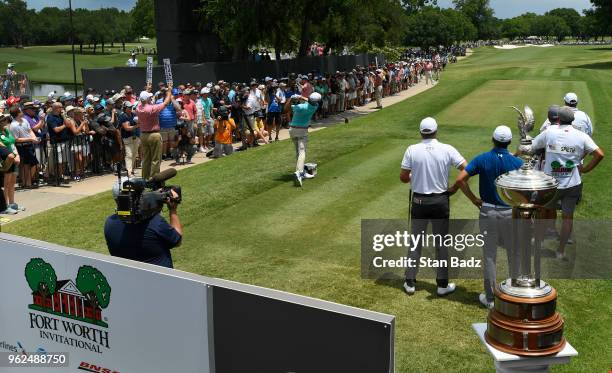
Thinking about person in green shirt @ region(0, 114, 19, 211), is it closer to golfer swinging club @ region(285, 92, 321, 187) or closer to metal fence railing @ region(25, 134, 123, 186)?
metal fence railing @ region(25, 134, 123, 186)

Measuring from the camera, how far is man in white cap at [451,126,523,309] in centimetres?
727

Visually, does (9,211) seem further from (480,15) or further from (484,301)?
(480,15)

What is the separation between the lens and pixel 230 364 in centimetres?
477

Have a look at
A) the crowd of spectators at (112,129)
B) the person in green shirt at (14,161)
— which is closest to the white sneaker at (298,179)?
the crowd of spectators at (112,129)

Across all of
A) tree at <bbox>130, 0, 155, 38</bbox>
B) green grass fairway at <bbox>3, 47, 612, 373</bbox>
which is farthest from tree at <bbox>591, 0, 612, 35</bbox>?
tree at <bbox>130, 0, 155, 38</bbox>

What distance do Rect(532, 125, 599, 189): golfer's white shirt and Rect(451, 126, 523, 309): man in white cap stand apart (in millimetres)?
1475

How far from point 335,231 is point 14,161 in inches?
245

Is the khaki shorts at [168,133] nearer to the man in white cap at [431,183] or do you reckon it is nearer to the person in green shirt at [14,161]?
the person in green shirt at [14,161]

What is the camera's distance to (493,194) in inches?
287

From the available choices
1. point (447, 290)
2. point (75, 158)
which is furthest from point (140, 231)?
point (75, 158)

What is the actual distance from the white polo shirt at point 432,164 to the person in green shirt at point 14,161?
805 cm

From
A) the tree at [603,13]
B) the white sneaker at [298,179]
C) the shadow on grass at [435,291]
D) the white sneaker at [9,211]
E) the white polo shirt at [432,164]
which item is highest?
the tree at [603,13]

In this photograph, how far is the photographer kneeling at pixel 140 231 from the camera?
5.80 m

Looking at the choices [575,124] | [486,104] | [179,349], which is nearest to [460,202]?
[575,124]
